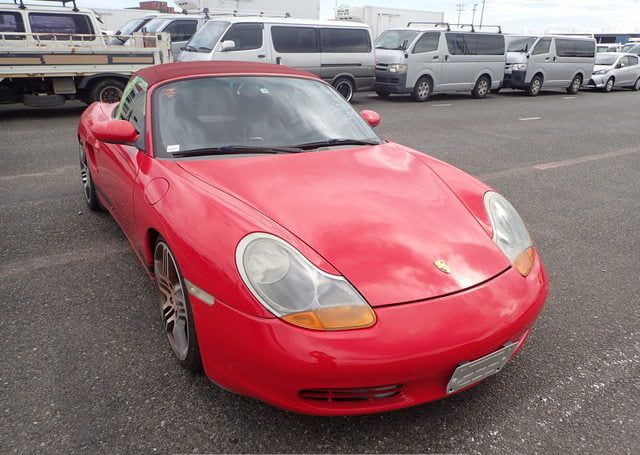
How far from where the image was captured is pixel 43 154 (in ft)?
20.7

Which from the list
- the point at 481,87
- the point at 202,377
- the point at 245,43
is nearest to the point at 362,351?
the point at 202,377

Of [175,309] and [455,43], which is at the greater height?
[455,43]

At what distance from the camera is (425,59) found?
42.8 feet

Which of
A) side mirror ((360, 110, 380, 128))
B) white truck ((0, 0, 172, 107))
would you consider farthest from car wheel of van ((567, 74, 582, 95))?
side mirror ((360, 110, 380, 128))

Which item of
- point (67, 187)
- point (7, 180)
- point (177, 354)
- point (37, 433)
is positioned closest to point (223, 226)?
point (177, 354)

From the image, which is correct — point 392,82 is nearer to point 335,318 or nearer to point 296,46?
point 296,46

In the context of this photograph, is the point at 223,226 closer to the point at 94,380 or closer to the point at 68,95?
the point at 94,380

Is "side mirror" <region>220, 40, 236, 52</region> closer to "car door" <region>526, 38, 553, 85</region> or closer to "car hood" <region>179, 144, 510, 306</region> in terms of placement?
"car hood" <region>179, 144, 510, 306</region>

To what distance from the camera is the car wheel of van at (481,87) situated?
1469 cm

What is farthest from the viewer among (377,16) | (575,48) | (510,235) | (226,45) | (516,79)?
(377,16)

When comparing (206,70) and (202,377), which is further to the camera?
(206,70)

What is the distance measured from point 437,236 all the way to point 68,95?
8647 millimetres

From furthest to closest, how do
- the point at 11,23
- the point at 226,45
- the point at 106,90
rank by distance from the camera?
the point at 226,45
the point at 106,90
the point at 11,23

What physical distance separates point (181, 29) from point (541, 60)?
11.5 meters
